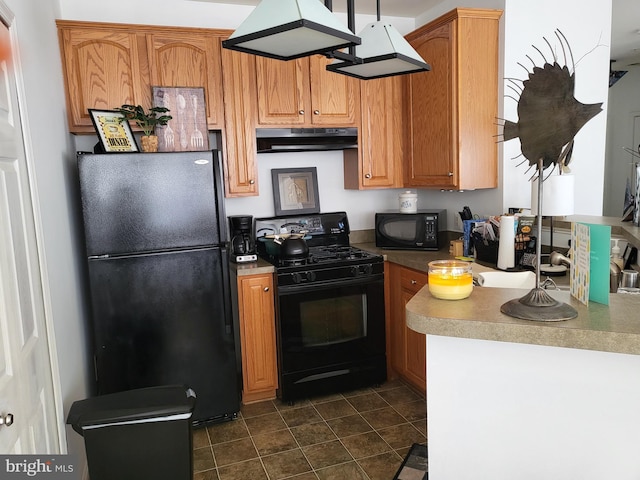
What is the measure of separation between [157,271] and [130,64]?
130cm

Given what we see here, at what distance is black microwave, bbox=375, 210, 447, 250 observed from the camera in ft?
11.5

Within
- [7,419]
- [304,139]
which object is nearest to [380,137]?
[304,139]

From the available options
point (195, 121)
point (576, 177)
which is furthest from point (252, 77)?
point (576, 177)

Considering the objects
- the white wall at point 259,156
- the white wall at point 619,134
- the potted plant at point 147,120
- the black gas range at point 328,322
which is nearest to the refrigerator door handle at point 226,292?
the black gas range at point 328,322

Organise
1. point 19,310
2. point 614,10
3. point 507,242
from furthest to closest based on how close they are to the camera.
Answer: point 614,10 < point 507,242 < point 19,310

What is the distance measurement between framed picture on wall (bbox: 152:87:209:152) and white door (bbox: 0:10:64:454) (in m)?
1.29

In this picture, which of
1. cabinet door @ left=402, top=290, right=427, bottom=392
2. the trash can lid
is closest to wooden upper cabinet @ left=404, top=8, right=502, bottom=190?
cabinet door @ left=402, top=290, right=427, bottom=392

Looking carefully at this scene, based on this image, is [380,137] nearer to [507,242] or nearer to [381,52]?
[507,242]

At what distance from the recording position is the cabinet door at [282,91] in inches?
131

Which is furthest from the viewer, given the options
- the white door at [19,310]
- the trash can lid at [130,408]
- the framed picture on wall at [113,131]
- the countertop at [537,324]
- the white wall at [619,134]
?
the white wall at [619,134]

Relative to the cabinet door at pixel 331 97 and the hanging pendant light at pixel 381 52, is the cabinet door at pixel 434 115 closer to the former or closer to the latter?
the cabinet door at pixel 331 97

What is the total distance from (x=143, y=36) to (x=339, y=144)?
4.70 feet

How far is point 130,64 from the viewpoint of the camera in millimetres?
3045

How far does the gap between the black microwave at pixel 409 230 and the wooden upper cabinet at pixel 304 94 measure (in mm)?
744
